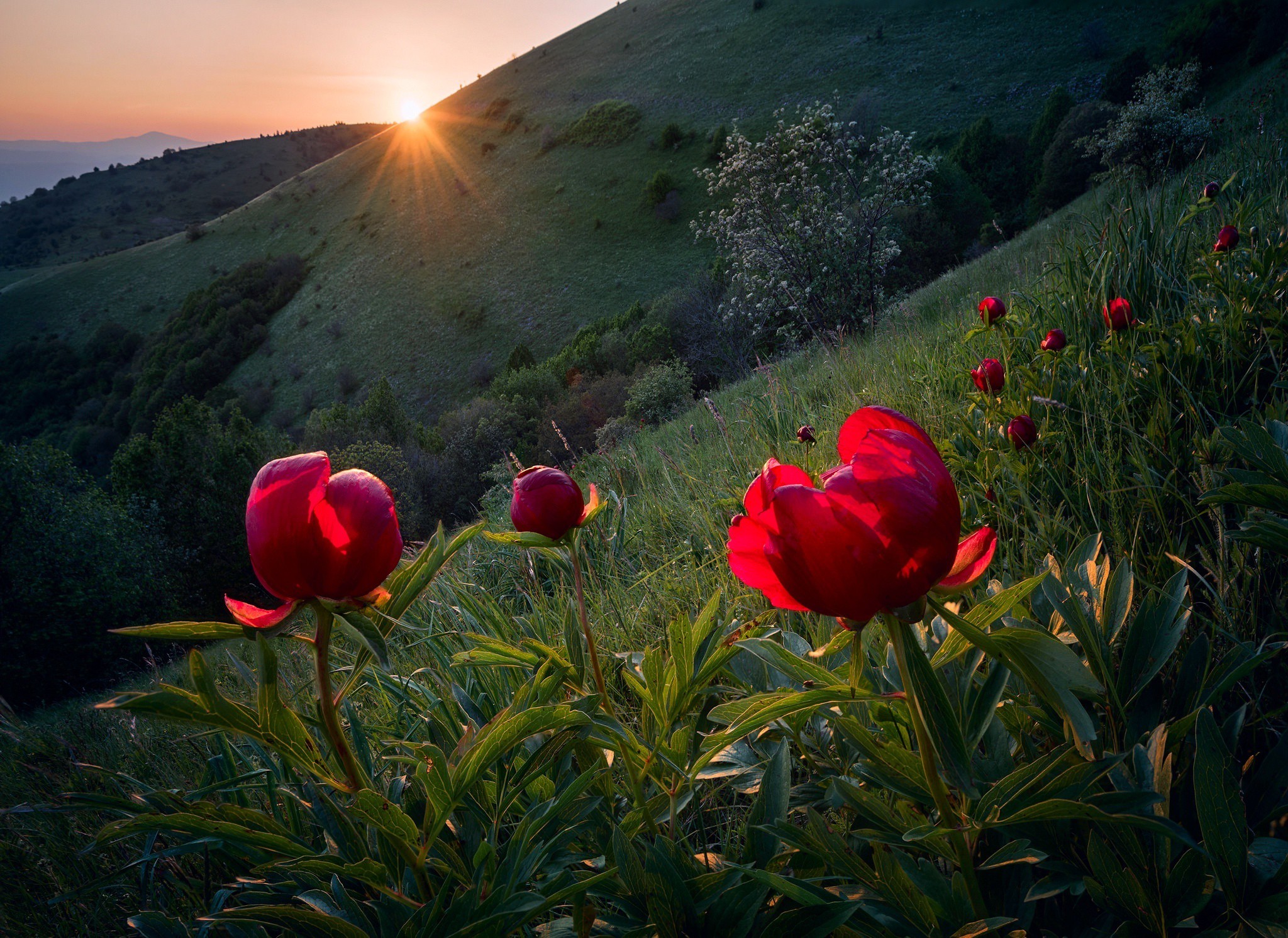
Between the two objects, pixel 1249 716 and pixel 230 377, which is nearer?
pixel 1249 716

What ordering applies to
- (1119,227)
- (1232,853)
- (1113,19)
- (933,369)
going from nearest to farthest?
(1232,853), (1119,227), (933,369), (1113,19)

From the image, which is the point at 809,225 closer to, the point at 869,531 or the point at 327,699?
the point at 869,531

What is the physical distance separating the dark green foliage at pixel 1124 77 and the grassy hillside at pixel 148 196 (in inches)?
2772

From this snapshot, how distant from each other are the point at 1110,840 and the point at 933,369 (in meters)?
2.24

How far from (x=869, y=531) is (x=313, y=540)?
1.87 ft

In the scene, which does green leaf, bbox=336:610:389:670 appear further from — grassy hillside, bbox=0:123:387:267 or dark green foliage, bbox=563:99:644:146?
grassy hillside, bbox=0:123:387:267

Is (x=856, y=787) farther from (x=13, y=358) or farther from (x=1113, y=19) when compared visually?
(x=13, y=358)

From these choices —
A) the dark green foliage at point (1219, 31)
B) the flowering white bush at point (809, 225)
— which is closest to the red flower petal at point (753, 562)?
the flowering white bush at point (809, 225)

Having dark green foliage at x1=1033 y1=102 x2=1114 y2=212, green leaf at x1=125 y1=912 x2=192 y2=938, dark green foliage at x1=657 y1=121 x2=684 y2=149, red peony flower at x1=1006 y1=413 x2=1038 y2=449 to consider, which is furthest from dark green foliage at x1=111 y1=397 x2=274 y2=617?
dark green foliage at x1=1033 y1=102 x2=1114 y2=212

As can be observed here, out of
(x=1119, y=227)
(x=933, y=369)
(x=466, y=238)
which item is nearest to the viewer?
(x=1119, y=227)

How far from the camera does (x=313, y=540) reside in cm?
66

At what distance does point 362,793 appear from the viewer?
0.60 metres

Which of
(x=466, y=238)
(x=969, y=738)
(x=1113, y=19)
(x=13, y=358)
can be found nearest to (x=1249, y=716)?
(x=969, y=738)

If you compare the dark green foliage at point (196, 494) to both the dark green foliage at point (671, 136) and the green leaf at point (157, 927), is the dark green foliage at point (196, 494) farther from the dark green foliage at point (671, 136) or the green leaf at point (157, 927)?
the dark green foliage at point (671, 136)
